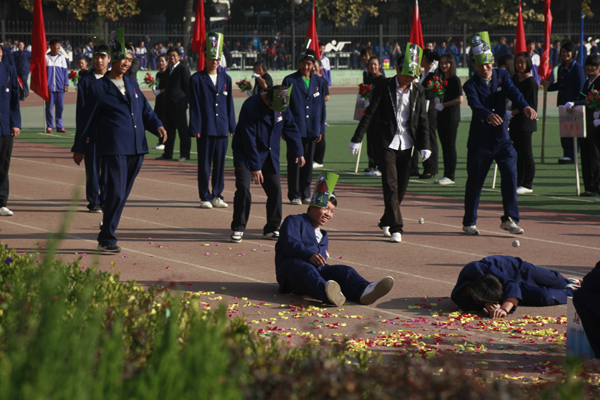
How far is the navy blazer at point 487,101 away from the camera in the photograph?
995 cm

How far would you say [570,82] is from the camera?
15.3 metres

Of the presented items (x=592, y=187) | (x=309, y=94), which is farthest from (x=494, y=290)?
(x=592, y=187)

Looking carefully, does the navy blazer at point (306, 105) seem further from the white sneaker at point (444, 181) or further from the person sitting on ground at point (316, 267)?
the person sitting on ground at point (316, 267)

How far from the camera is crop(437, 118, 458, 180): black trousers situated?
14289 mm

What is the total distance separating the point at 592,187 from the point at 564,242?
368cm

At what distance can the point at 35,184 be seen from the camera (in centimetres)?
1409

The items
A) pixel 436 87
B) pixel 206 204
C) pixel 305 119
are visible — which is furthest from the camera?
pixel 436 87

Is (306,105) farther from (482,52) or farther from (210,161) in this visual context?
(482,52)

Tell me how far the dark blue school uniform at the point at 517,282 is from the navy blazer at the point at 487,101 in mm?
2987

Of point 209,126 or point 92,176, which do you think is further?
point 209,126

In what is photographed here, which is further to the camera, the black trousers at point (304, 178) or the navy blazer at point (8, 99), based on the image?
the black trousers at point (304, 178)

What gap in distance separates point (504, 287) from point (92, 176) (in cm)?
656

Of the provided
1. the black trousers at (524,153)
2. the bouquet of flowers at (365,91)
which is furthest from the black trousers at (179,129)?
the black trousers at (524,153)

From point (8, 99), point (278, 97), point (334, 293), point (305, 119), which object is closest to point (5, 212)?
point (8, 99)
